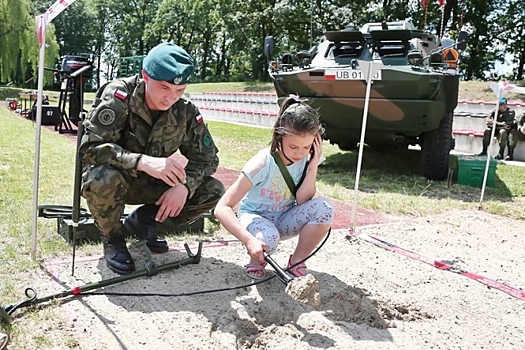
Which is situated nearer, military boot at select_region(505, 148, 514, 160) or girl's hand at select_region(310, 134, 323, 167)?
girl's hand at select_region(310, 134, 323, 167)

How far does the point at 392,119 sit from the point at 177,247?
3.43 metres

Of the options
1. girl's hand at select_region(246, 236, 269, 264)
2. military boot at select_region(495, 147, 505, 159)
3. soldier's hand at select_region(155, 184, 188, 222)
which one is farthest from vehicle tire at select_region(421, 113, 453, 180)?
girl's hand at select_region(246, 236, 269, 264)

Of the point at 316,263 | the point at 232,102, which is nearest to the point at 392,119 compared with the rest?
the point at 316,263

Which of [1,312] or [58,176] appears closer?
[1,312]

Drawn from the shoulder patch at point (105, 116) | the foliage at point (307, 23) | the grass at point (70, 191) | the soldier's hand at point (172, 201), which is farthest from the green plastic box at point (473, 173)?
the foliage at point (307, 23)

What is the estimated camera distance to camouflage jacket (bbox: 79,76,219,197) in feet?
7.86

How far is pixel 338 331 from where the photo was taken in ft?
A: 6.82

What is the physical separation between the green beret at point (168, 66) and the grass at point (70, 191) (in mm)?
1011

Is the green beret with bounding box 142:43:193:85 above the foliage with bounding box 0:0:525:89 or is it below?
below

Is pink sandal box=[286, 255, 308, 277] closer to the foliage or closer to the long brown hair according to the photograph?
the long brown hair

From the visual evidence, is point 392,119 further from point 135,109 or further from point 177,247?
point 135,109

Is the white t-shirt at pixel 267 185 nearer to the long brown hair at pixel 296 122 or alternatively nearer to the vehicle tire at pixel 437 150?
the long brown hair at pixel 296 122

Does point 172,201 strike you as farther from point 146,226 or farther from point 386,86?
point 386,86

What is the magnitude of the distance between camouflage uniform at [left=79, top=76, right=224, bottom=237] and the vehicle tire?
3.91 m
